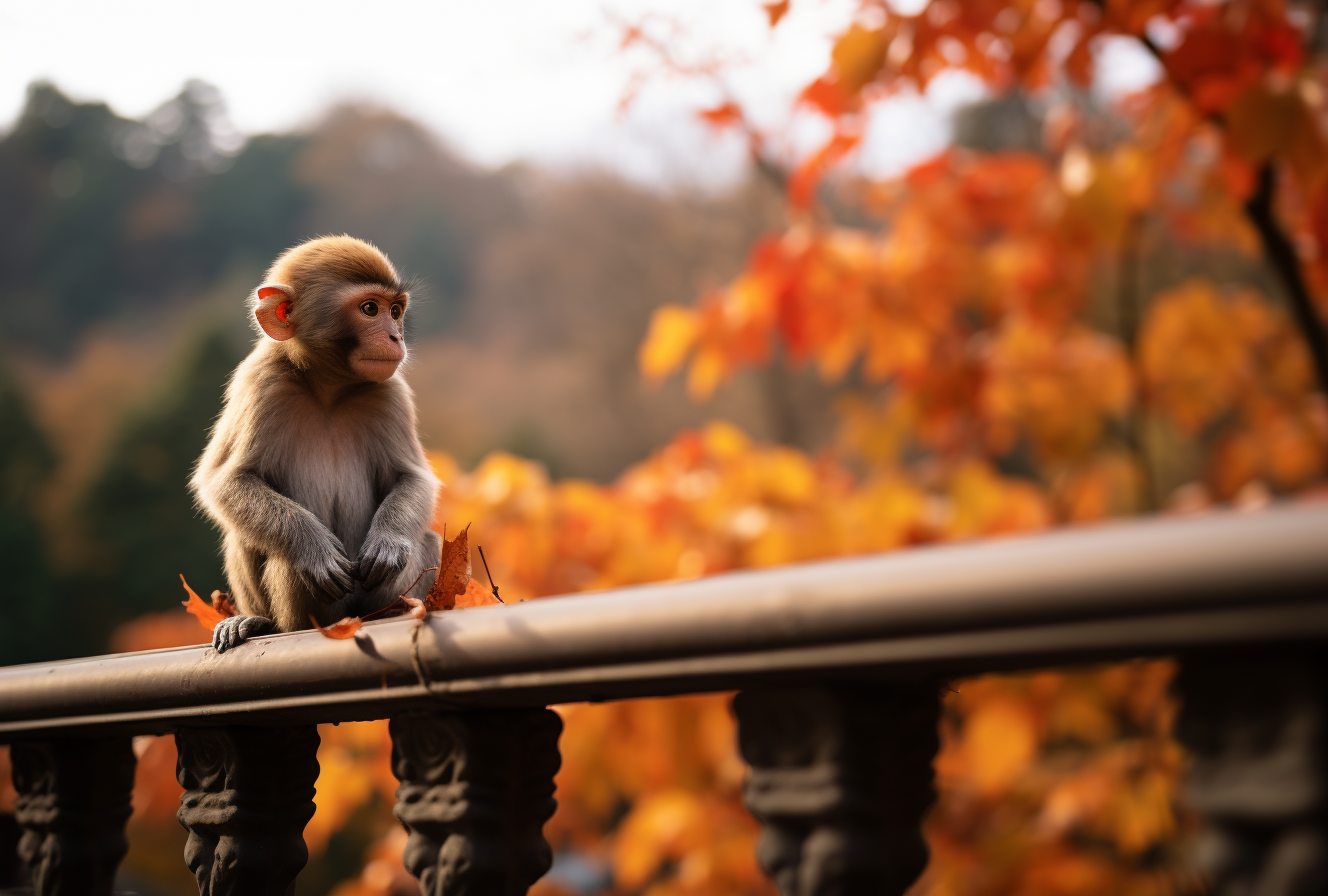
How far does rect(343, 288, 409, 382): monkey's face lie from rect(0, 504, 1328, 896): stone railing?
56 cm

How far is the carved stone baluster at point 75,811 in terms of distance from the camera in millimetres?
1888

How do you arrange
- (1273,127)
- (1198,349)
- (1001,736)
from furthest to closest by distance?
(1198,349), (1001,736), (1273,127)

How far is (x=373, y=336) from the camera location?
72.6 inches

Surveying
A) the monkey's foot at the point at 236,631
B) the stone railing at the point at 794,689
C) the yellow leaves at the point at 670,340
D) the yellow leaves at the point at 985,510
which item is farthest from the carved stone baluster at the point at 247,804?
the yellow leaves at the point at 670,340

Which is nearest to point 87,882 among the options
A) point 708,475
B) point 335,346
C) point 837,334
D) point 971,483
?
point 335,346

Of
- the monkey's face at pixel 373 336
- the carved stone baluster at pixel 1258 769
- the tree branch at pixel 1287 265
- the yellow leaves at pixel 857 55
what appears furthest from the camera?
the tree branch at pixel 1287 265

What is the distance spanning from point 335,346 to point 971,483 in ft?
9.94

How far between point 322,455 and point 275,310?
0.28 metres

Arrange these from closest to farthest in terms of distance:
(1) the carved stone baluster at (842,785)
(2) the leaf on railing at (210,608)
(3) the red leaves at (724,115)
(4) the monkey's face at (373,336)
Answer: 1. (1) the carved stone baluster at (842,785)
2. (2) the leaf on railing at (210,608)
3. (4) the monkey's face at (373,336)
4. (3) the red leaves at (724,115)

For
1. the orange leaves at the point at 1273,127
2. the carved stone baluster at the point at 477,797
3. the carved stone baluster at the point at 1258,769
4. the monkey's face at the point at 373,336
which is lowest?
the carved stone baluster at the point at 1258,769

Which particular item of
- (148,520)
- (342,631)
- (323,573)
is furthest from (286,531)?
(148,520)

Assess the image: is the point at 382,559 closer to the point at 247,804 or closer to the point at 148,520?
the point at 247,804

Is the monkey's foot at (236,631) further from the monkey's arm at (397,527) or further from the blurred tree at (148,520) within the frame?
the blurred tree at (148,520)

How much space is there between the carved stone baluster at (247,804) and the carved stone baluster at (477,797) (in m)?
0.31
